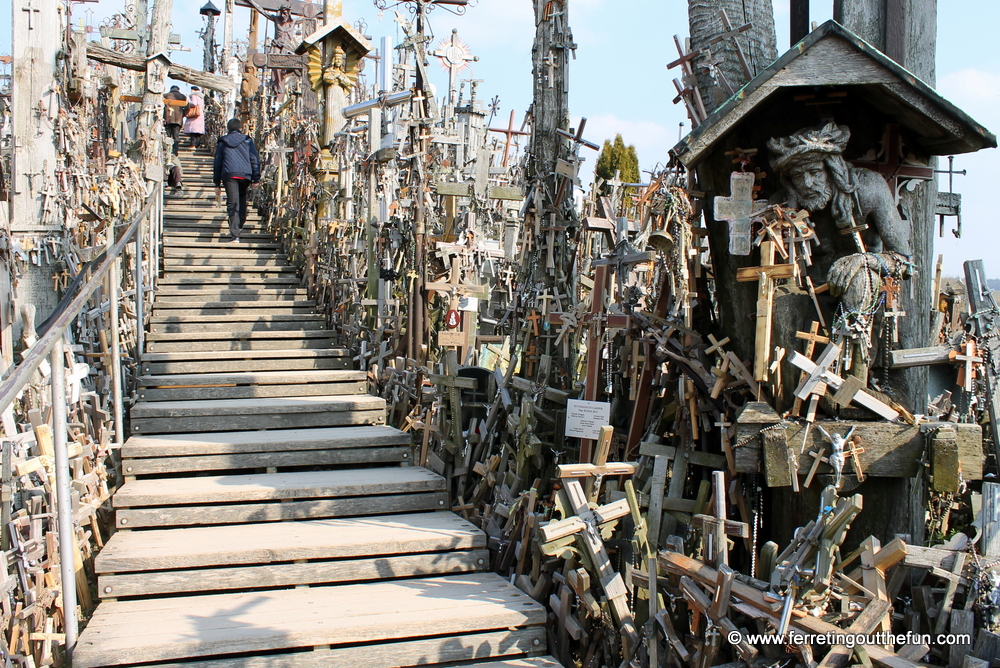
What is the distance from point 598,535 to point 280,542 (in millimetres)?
2015

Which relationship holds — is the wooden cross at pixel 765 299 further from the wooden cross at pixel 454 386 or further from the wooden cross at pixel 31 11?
the wooden cross at pixel 31 11

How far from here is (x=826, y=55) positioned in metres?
3.60

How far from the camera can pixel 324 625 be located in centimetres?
419

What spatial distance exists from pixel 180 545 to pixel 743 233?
369 cm

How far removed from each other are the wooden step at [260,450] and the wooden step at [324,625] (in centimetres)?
138

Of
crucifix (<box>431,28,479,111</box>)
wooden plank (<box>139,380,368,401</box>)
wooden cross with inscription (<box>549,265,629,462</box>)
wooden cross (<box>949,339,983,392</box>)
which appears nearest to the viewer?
wooden cross (<box>949,339,983,392</box>)

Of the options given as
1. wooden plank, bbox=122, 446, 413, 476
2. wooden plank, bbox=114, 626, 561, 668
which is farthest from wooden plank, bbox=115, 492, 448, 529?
wooden plank, bbox=114, 626, 561, 668

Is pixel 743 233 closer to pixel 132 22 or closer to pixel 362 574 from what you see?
pixel 362 574

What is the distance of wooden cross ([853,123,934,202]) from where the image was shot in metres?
3.82

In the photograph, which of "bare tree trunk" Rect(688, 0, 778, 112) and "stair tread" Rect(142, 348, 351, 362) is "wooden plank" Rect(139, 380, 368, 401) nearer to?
"stair tread" Rect(142, 348, 351, 362)

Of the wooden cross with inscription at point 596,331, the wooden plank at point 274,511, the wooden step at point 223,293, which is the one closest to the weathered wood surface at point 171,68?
the wooden step at point 223,293

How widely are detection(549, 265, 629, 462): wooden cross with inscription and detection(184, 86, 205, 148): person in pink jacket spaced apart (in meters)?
19.3

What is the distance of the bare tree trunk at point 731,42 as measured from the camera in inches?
171

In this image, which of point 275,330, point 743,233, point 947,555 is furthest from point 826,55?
point 275,330
